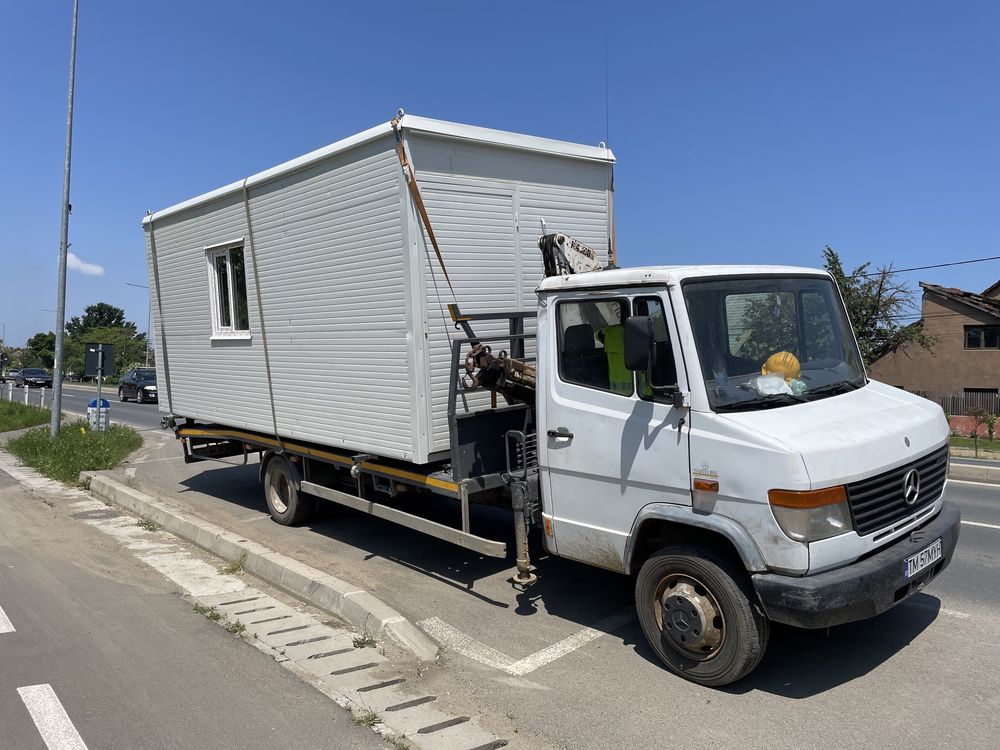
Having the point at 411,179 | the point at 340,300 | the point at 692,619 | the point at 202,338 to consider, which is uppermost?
the point at 411,179

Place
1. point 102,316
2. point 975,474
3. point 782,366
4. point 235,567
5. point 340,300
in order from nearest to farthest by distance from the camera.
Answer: point 782,366
point 340,300
point 235,567
point 975,474
point 102,316

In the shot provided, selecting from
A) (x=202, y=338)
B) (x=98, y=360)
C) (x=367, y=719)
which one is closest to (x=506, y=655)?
(x=367, y=719)

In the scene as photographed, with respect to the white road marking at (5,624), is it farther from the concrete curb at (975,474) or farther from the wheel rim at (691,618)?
the concrete curb at (975,474)

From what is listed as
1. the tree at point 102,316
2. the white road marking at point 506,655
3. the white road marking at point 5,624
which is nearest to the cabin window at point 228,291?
the white road marking at point 5,624

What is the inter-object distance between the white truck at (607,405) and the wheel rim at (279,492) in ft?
2.89

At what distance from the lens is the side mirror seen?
420 cm

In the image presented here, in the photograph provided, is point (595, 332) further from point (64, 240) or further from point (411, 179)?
point (64, 240)

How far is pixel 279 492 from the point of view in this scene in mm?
8617

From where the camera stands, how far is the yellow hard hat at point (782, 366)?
445cm

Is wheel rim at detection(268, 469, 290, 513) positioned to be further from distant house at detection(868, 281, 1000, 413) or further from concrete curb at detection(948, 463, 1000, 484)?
distant house at detection(868, 281, 1000, 413)

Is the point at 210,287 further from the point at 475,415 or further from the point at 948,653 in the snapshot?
the point at 948,653

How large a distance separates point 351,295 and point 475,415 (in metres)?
1.66

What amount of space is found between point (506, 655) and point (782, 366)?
2536 mm

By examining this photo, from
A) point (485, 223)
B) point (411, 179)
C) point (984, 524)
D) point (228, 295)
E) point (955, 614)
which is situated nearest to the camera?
point (955, 614)
